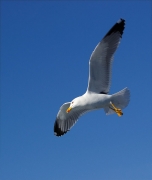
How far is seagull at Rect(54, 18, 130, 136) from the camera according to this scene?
372 inches

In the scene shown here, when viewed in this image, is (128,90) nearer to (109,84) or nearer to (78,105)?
(109,84)

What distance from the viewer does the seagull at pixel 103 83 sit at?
9.45m

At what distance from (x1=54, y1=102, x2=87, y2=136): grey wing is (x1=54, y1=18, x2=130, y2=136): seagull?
0.45 meters

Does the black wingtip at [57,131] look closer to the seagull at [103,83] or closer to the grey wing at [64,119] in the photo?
the grey wing at [64,119]

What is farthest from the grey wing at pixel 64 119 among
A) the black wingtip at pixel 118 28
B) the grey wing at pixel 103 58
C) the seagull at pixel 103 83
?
the black wingtip at pixel 118 28

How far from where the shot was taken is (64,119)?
11164mm

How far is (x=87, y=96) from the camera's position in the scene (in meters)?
9.95

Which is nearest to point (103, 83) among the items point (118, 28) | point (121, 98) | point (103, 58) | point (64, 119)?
point (121, 98)

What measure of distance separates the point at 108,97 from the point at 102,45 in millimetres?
1131

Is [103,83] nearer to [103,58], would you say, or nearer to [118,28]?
[103,58]

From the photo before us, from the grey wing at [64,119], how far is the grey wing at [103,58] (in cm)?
118

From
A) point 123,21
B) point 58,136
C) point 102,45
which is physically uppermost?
point 123,21

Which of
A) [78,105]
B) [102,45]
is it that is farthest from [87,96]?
[102,45]

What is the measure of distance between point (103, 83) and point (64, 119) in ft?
5.56
